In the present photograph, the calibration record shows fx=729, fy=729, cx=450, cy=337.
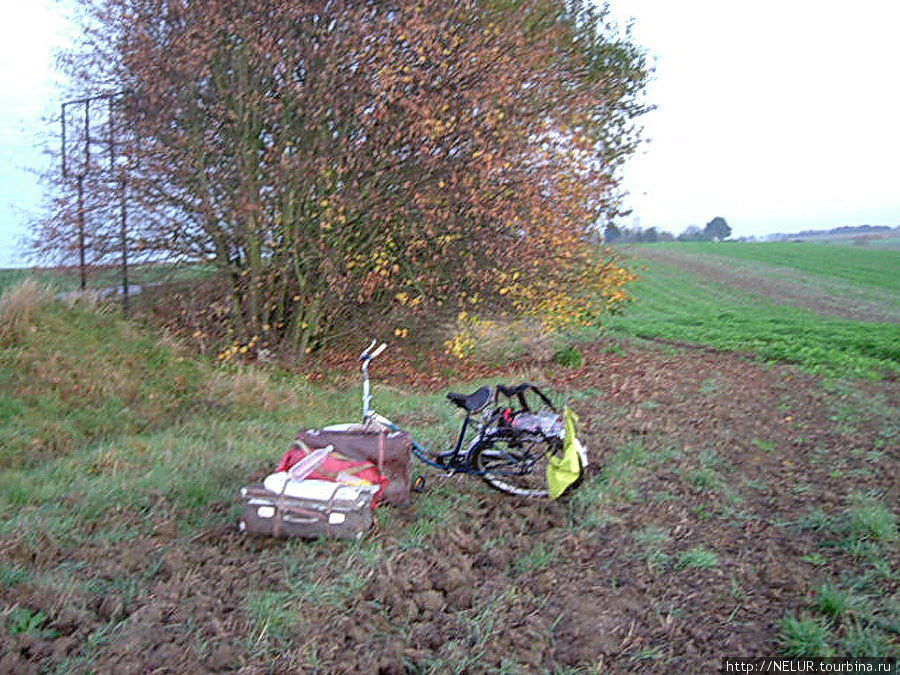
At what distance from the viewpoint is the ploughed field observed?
11.6 ft

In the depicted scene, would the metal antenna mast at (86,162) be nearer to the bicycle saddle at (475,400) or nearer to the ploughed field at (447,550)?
the ploughed field at (447,550)

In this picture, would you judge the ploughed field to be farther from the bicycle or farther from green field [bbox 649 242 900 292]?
green field [bbox 649 242 900 292]

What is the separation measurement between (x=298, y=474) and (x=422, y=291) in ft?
25.5

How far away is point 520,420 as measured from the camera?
19.2 feet

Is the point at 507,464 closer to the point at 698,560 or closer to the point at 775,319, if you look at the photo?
the point at 698,560

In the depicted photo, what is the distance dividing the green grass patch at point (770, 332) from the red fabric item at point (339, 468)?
31.2ft

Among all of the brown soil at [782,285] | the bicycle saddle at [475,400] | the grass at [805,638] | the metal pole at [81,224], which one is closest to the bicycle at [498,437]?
the bicycle saddle at [475,400]

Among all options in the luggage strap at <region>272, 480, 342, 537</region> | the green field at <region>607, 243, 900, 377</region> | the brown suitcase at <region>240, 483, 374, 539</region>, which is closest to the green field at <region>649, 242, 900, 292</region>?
the green field at <region>607, 243, 900, 377</region>

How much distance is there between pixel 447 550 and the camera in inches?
184

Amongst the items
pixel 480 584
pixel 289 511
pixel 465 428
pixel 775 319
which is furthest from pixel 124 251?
pixel 775 319

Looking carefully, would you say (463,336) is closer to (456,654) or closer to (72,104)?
(72,104)

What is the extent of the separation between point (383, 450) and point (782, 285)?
3967 centimetres

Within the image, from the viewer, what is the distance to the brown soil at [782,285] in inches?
1176

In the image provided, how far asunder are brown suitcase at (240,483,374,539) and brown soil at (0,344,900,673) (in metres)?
0.10
